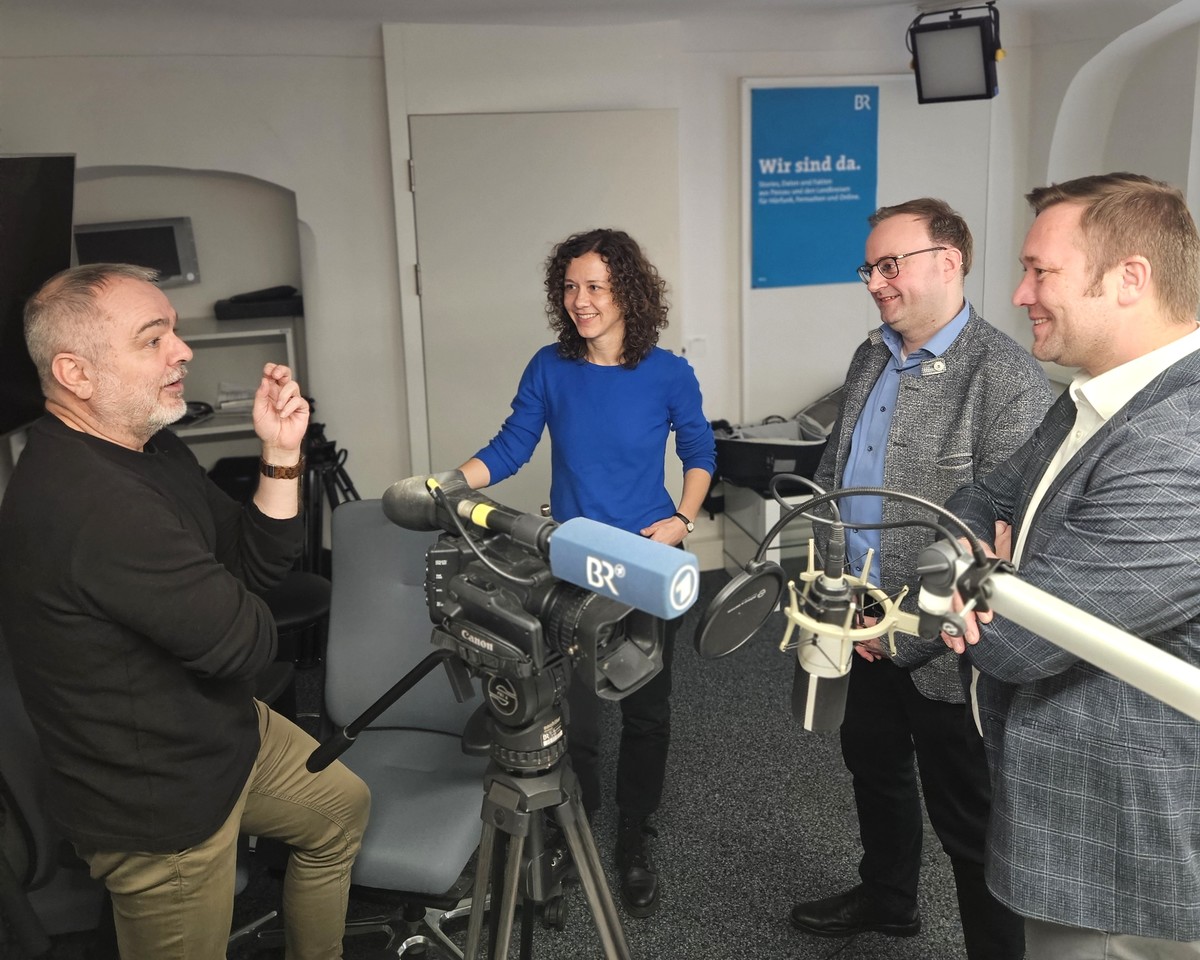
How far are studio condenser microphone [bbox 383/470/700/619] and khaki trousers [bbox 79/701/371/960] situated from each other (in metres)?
0.80

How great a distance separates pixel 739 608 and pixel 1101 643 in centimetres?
37

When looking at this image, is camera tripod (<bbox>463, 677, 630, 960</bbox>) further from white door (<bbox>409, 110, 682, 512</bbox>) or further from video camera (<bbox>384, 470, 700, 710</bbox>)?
white door (<bbox>409, 110, 682, 512</bbox>)

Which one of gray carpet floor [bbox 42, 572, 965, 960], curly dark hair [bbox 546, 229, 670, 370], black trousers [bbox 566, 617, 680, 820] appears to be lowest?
gray carpet floor [bbox 42, 572, 965, 960]

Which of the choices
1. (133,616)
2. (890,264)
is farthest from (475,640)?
(890,264)

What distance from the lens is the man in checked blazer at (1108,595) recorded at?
1.32 m

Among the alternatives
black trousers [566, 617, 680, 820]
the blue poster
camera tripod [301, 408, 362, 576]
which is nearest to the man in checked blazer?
black trousers [566, 617, 680, 820]

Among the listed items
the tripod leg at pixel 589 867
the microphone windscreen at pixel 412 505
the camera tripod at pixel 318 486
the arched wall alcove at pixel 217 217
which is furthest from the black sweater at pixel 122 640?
the arched wall alcove at pixel 217 217

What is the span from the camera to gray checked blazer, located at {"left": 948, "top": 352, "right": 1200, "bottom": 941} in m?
1.31

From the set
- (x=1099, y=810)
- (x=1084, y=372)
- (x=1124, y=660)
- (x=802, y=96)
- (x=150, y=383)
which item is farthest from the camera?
(x=802, y=96)

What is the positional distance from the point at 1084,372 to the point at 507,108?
10.1 ft

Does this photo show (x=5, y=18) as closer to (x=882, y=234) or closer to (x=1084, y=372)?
(x=882, y=234)

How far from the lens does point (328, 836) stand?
198 centimetres

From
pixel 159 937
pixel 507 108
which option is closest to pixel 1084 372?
pixel 159 937

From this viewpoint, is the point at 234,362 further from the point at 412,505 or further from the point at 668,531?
the point at 412,505
